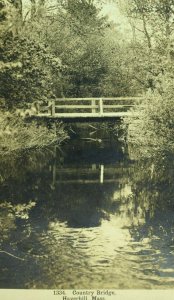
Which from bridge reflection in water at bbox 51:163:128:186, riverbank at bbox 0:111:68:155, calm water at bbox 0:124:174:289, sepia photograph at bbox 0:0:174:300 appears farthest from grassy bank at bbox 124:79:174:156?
riverbank at bbox 0:111:68:155

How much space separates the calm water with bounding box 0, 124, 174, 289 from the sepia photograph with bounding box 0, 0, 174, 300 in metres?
0.03

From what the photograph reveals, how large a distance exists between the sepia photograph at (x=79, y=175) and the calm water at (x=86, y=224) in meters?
0.03

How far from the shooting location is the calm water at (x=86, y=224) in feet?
24.6

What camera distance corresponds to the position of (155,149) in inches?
601

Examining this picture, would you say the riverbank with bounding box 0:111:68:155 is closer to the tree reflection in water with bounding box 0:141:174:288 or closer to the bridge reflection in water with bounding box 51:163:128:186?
the tree reflection in water with bounding box 0:141:174:288

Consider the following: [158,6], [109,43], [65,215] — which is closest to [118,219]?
[65,215]

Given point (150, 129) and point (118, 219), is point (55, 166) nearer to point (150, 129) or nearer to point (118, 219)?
point (150, 129)

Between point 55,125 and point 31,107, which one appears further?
point 55,125

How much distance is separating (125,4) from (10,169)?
1306 cm

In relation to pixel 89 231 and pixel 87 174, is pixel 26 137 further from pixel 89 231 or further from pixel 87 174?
pixel 89 231

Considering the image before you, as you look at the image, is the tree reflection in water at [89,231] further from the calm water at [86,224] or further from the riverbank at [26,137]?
the riverbank at [26,137]

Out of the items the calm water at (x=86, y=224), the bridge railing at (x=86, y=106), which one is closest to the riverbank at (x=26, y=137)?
the calm water at (x=86, y=224)

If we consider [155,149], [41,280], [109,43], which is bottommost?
[41,280]

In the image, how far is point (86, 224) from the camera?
394 inches
